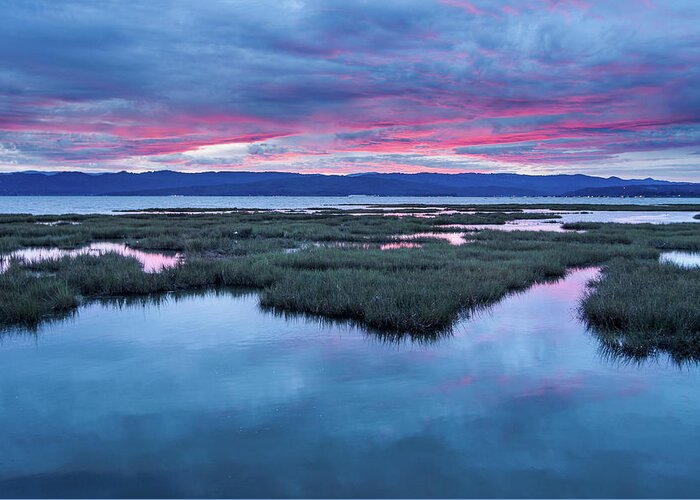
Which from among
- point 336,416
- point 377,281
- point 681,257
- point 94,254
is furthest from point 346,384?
point 681,257

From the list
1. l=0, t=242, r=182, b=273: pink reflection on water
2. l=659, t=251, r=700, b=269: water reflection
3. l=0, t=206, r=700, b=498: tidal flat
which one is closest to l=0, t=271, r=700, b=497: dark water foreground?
l=0, t=206, r=700, b=498: tidal flat

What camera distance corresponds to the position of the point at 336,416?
786cm

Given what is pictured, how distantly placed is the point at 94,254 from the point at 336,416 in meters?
21.0

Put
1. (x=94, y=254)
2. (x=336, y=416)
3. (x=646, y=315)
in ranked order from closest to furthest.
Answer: (x=336, y=416), (x=646, y=315), (x=94, y=254)

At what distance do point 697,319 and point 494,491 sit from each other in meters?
8.83

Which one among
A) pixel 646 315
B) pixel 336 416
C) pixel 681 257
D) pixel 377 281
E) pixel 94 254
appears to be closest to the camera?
pixel 336 416

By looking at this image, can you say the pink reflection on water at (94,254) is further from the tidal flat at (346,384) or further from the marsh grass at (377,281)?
the tidal flat at (346,384)

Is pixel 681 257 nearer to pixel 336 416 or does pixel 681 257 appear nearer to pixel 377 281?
pixel 377 281

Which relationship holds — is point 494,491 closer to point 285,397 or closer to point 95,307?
point 285,397

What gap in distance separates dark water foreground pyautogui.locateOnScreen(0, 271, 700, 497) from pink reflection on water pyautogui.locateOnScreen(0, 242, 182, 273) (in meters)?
12.5

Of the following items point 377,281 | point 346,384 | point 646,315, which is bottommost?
point 346,384

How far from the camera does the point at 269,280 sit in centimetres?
1898

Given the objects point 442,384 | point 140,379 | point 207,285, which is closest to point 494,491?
point 442,384

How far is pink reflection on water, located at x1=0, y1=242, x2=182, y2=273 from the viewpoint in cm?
→ 2373
